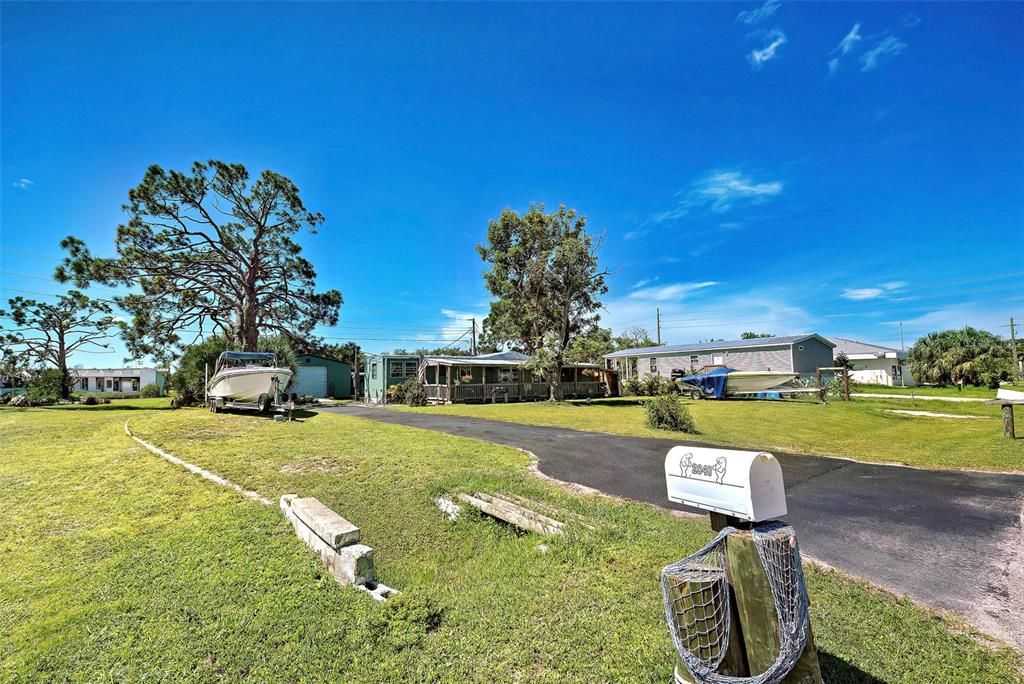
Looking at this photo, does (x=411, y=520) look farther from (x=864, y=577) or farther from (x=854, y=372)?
(x=854, y=372)

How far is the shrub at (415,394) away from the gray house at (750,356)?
17372 mm

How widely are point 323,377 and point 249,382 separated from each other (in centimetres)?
2134

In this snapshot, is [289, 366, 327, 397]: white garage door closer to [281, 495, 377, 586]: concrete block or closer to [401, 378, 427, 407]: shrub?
[401, 378, 427, 407]: shrub

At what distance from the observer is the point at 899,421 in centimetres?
1437

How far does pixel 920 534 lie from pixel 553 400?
1968 cm

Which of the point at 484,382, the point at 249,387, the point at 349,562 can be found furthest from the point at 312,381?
the point at 349,562

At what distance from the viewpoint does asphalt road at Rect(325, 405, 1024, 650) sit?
129 inches

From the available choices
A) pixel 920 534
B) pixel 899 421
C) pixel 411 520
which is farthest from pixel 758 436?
pixel 411 520

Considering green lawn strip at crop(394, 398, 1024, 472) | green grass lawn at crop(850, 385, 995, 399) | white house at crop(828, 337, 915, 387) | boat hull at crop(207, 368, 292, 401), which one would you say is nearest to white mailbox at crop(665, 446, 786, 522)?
green lawn strip at crop(394, 398, 1024, 472)

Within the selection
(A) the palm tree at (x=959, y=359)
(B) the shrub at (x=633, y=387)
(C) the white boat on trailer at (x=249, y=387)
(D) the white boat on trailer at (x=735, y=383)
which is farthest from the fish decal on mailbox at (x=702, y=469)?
(A) the palm tree at (x=959, y=359)

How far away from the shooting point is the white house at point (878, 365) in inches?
1492

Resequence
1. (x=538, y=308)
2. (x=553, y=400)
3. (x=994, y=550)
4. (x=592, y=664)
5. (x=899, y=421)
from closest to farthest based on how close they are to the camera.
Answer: (x=592, y=664) < (x=994, y=550) < (x=899, y=421) < (x=553, y=400) < (x=538, y=308)

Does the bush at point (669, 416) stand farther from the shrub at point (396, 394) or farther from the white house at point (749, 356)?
the white house at point (749, 356)

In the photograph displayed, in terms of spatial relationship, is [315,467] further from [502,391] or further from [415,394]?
[502,391]
